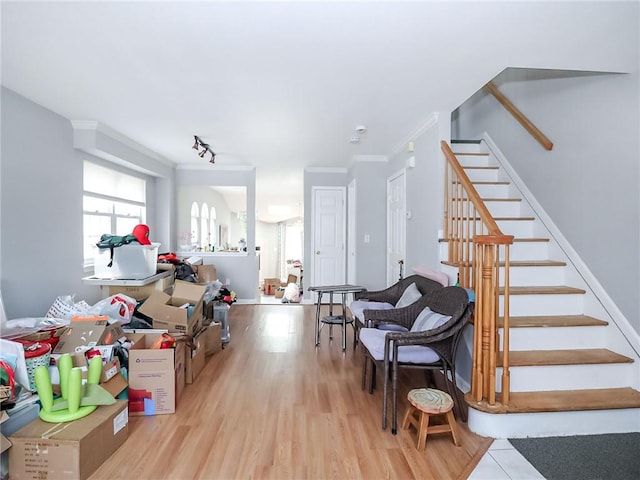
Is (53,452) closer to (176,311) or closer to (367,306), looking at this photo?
(176,311)

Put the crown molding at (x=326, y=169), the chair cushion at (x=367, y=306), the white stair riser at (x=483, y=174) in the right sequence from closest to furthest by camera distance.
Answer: the chair cushion at (x=367, y=306)
the white stair riser at (x=483, y=174)
the crown molding at (x=326, y=169)

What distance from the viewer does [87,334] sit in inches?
91.7

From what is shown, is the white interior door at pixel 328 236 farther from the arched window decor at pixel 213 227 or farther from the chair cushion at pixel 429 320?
the chair cushion at pixel 429 320

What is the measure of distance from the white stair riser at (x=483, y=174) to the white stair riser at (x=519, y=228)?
747 mm

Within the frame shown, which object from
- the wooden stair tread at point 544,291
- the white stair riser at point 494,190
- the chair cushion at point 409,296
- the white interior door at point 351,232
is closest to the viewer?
the wooden stair tread at point 544,291

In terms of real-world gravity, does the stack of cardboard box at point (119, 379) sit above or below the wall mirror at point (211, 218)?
below

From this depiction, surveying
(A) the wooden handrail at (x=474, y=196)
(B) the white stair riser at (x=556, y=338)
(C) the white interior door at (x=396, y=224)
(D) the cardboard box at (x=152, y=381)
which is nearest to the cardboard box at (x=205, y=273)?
(C) the white interior door at (x=396, y=224)

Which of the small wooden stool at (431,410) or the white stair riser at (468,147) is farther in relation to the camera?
the white stair riser at (468,147)

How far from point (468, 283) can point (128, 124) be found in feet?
12.1

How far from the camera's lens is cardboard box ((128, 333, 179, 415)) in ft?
7.58

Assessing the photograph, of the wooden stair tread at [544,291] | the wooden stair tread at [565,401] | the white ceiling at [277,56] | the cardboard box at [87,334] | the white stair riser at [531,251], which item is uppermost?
the white ceiling at [277,56]

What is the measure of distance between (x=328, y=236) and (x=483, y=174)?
2.86 m

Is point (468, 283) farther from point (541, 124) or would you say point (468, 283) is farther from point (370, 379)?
point (541, 124)

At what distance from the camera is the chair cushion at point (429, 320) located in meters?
2.30
